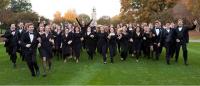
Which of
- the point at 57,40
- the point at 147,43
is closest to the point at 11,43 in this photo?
the point at 57,40

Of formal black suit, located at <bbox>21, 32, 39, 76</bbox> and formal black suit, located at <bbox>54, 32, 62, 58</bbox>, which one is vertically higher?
formal black suit, located at <bbox>21, 32, 39, 76</bbox>

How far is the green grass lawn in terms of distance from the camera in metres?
17.1

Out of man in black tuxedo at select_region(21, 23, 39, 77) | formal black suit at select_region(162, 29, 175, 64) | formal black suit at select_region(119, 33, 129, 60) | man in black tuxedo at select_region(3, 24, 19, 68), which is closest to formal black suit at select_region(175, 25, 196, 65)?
formal black suit at select_region(162, 29, 175, 64)

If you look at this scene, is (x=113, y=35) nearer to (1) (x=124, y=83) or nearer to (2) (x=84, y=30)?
(2) (x=84, y=30)

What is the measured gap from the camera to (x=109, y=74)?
19.2 m

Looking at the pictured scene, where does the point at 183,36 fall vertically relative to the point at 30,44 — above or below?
below

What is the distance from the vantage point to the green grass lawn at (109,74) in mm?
17125

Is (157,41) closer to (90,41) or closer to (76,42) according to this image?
(90,41)

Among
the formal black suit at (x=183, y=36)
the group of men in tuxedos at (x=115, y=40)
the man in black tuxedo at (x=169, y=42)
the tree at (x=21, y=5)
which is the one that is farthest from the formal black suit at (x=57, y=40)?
the tree at (x=21, y=5)

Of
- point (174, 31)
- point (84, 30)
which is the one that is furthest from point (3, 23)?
point (174, 31)

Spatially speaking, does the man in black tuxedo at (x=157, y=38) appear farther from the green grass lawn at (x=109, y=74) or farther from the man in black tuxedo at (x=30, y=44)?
the man in black tuxedo at (x=30, y=44)

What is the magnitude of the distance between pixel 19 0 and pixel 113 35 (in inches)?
5087

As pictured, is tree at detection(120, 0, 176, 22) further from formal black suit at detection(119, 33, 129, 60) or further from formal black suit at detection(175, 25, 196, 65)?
formal black suit at detection(175, 25, 196, 65)

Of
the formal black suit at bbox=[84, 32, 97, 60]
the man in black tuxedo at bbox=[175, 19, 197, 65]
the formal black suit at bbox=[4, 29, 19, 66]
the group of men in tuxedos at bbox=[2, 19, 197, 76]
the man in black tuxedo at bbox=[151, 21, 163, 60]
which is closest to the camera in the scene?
the formal black suit at bbox=[4, 29, 19, 66]
